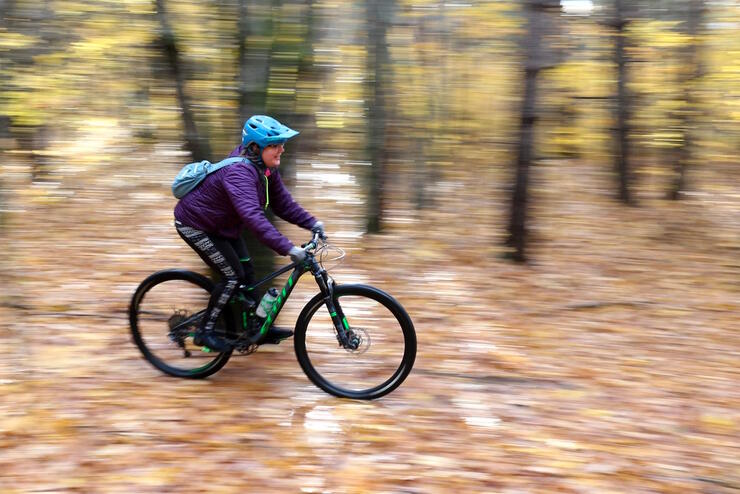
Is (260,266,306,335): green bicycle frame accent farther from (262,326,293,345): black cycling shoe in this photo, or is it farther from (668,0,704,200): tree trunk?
(668,0,704,200): tree trunk

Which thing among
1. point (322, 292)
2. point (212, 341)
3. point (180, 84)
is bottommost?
point (212, 341)

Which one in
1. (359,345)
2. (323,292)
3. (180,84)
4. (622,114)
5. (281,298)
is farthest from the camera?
(622,114)

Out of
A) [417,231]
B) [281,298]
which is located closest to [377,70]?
[417,231]

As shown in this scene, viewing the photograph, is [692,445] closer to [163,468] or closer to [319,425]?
[319,425]

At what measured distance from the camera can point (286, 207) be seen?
5.43 meters

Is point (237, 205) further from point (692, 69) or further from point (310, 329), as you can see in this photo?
point (692, 69)

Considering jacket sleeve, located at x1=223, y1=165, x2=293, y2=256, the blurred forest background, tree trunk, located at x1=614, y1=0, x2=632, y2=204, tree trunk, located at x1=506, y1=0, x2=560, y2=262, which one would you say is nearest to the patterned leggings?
jacket sleeve, located at x1=223, y1=165, x2=293, y2=256

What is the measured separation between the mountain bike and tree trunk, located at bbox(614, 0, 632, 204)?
25.9ft

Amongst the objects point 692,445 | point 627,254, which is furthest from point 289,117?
point 627,254

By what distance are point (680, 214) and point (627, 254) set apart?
9.79 ft

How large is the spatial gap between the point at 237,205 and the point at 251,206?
0.10 metres

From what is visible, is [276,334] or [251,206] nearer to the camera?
[251,206]

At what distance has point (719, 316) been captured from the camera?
291 inches

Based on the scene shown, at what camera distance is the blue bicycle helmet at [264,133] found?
492 cm
